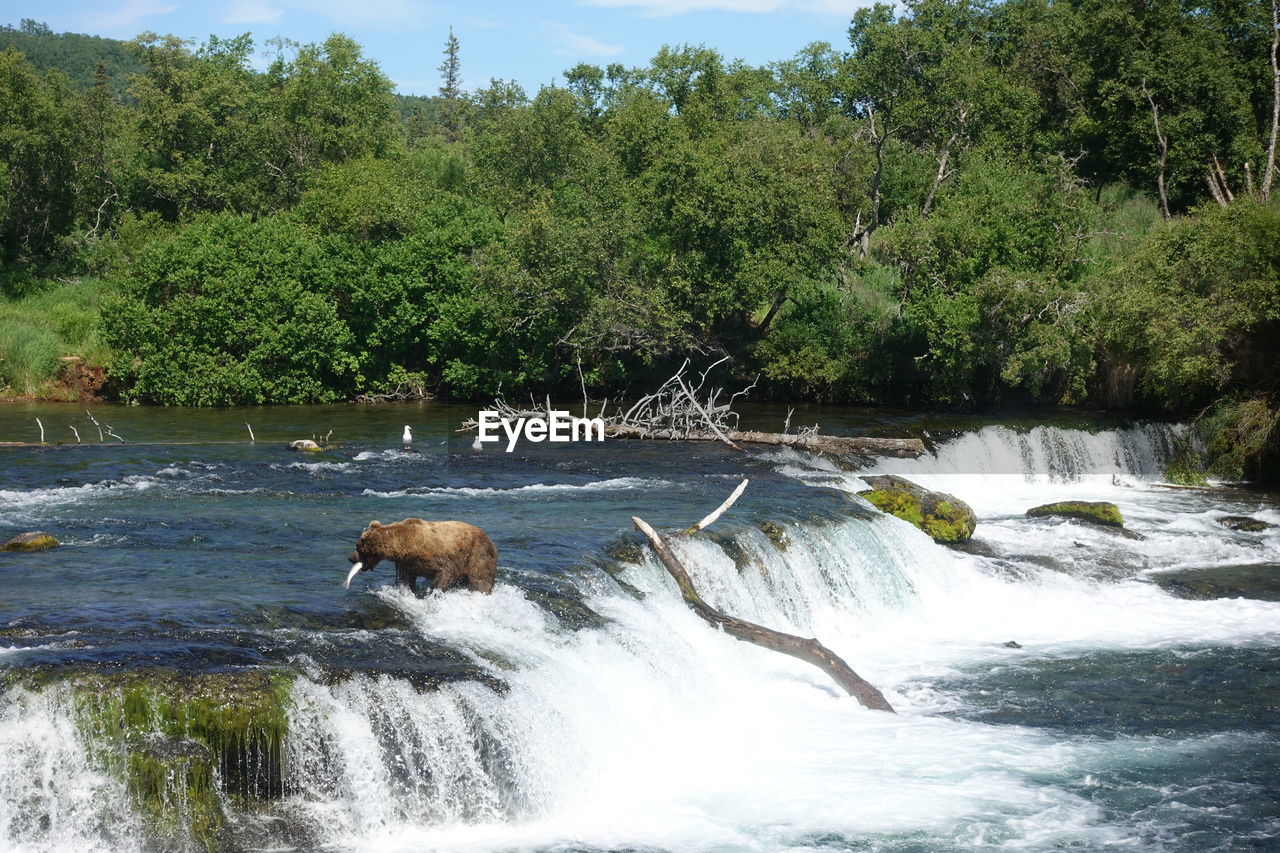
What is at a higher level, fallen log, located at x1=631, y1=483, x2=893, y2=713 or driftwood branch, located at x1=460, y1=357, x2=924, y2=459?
driftwood branch, located at x1=460, y1=357, x2=924, y2=459

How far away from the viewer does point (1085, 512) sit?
24.9 meters

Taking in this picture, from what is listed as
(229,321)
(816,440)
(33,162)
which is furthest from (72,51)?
(816,440)

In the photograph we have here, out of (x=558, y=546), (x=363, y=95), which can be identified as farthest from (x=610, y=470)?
(x=363, y=95)

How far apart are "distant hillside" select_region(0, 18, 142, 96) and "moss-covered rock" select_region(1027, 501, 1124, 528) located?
133303 millimetres

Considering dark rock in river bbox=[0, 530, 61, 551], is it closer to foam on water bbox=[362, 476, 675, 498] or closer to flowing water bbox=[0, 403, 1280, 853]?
flowing water bbox=[0, 403, 1280, 853]

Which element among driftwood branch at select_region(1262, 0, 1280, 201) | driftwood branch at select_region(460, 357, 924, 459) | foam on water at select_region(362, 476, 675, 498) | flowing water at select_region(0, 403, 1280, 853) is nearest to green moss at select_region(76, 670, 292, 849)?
flowing water at select_region(0, 403, 1280, 853)

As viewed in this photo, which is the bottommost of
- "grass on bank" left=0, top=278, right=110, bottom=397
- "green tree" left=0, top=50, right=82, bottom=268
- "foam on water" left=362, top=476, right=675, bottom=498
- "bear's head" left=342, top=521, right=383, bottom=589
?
"foam on water" left=362, top=476, right=675, bottom=498

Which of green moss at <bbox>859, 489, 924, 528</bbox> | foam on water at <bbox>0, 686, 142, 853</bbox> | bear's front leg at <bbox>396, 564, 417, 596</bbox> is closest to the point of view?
foam on water at <bbox>0, 686, 142, 853</bbox>

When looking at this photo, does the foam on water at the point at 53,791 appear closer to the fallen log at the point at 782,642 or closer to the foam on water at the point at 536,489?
the fallen log at the point at 782,642

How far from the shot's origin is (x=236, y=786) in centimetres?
1115

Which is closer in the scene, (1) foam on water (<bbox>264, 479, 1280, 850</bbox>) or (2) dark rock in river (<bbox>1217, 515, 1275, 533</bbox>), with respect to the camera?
(1) foam on water (<bbox>264, 479, 1280, 850</bbox>)

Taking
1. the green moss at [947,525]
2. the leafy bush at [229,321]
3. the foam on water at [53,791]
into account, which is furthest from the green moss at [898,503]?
the leafy bush at [229,321]

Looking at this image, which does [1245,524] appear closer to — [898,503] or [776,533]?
[898,503]

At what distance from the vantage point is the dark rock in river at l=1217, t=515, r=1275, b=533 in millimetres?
24578
